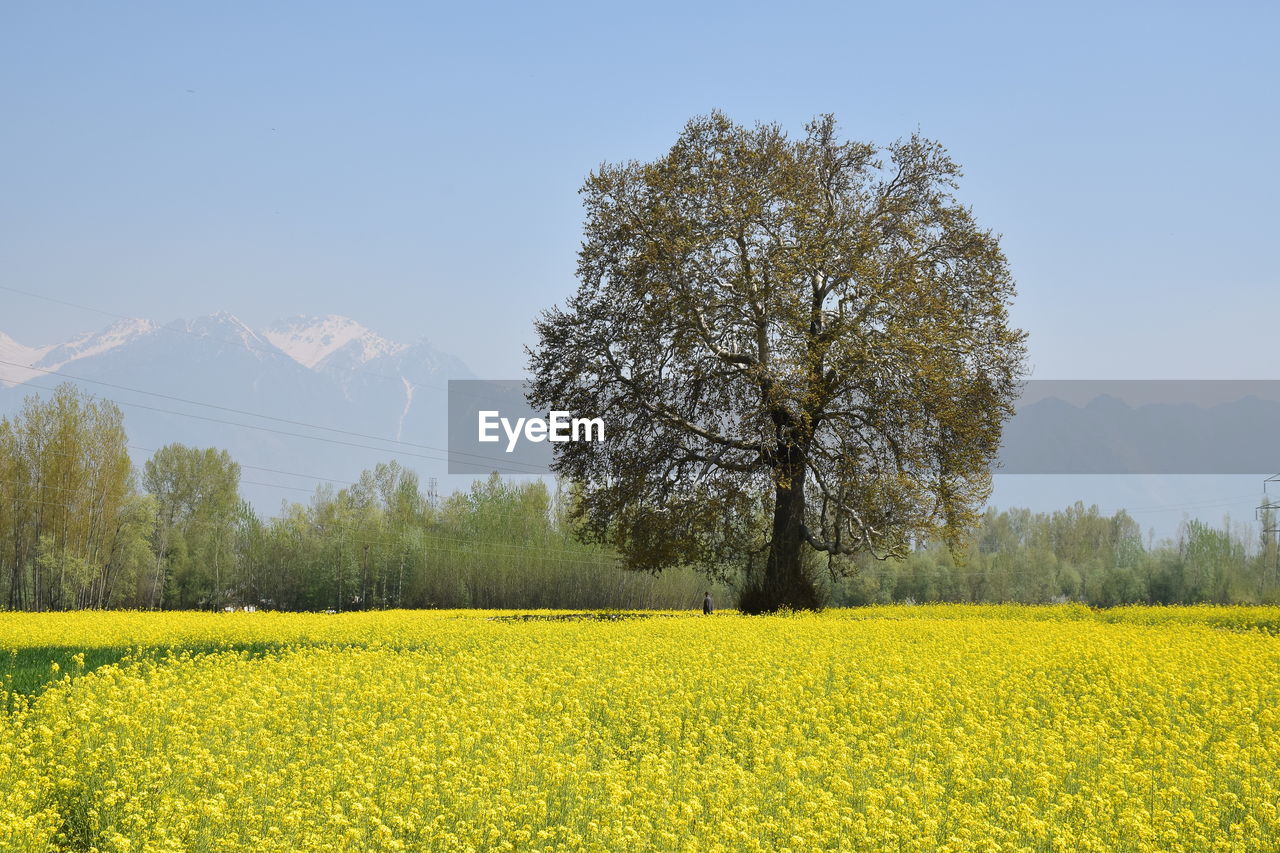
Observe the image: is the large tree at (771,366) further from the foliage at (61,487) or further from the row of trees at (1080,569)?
the foliage at (61,487)

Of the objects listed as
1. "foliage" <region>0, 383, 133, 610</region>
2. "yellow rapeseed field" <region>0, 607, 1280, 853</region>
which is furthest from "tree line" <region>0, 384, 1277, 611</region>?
"yellow rapeseed field" <region>0, 607, 1280, 853</region>

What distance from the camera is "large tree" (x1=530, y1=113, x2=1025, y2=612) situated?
24.7 m

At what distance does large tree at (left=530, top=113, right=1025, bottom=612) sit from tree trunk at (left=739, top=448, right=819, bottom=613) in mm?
50

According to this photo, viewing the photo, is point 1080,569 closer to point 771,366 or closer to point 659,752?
point 771,366

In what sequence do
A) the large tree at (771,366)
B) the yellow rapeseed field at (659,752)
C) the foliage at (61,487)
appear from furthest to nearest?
the foliage at (61,487)
the large tree at (771,366)
the yellow rapeseed field at (659,752)

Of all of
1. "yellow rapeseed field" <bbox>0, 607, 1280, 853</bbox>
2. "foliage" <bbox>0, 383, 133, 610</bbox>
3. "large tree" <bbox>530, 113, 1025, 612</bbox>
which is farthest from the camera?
"foliage" <bbox>0, 383, 133, 610</bbox>

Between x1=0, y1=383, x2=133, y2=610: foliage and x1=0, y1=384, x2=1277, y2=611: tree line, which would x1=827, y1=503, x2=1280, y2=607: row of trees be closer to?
x1=0, y1=384, x2=1277, y2=611: tree line

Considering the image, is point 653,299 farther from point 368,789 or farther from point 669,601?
point 669,601

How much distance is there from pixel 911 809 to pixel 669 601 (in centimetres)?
4326

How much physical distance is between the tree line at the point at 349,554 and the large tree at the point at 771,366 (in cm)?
245

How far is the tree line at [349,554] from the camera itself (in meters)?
47.6

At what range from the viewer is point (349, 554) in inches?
2443

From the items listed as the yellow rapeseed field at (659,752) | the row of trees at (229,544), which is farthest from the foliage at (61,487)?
the yellow rapeseed field at (659,752)

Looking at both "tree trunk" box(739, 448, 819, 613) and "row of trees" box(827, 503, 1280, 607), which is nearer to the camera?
"tree trunk" box(739, 448, 819, 613)
